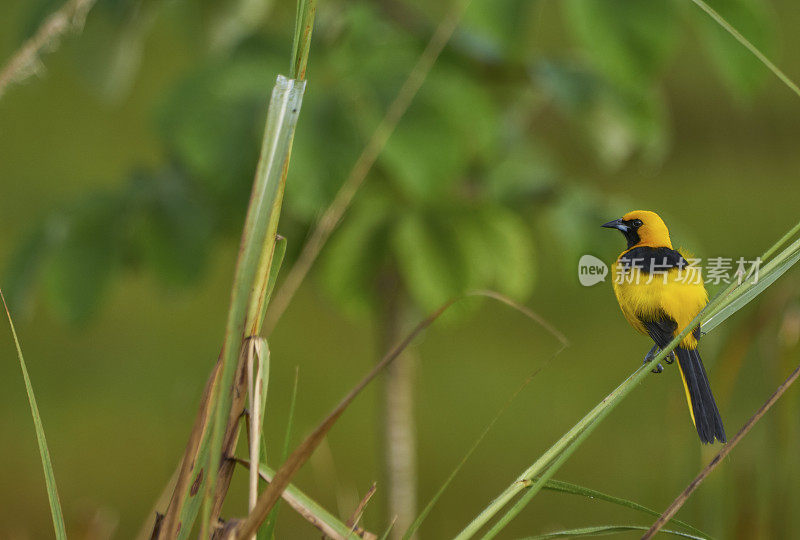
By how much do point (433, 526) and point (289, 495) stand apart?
3.59 feet

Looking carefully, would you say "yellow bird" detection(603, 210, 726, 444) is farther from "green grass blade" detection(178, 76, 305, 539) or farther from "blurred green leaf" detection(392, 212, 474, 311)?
"blurred green leaf" detection(392, 212, 474, 311)

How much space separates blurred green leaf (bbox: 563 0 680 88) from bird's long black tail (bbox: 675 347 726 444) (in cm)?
21

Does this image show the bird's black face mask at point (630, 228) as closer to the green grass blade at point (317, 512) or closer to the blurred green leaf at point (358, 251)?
the green grass blade at point (317, 512)

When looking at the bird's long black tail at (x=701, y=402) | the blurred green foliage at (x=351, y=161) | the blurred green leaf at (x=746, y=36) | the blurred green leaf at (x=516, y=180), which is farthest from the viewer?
the blurred green leaf at (x=516, y=180)

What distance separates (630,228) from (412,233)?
0.30 metres

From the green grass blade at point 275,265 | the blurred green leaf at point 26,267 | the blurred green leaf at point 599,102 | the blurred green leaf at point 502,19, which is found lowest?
the blurred green leaf at point 26,267

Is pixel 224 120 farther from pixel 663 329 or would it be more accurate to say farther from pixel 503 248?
pixel 663 329

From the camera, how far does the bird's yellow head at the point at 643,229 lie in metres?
0.11

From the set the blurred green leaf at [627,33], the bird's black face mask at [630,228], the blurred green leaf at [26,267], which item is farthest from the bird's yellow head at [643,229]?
the blurred green leaf at [26,267]

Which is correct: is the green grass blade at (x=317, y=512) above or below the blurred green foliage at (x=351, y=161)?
below

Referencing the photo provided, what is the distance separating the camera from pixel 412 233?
1.37 ft

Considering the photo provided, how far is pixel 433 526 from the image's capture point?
119cm

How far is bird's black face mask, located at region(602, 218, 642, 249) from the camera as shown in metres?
0.12

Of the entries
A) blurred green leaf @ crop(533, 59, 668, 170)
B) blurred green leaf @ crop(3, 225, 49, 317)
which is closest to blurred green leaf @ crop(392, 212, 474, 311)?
blurred green leaf @ crop(533, 59, 668, 170)
